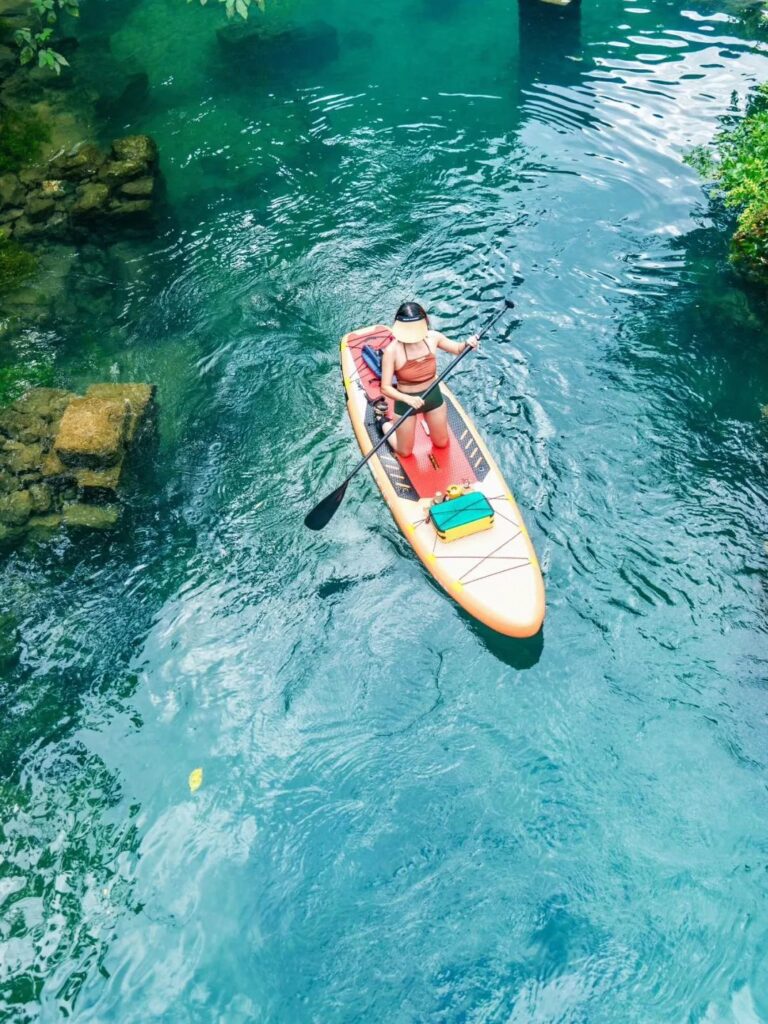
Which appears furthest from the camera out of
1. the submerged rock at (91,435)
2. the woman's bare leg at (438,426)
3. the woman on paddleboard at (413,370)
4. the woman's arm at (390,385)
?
the submerged rock at (91,435)

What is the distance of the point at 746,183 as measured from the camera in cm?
932

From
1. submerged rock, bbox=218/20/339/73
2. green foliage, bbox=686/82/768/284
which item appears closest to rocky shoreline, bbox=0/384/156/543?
green foliage, bbox=686/82/768/284

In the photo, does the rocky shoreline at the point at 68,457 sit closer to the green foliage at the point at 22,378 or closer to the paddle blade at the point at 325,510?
the green foliage at the point at 22,378

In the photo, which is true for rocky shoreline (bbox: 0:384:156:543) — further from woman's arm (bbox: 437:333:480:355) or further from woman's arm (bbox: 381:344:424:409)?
woman's arm (bbox: 437:333:480:355)

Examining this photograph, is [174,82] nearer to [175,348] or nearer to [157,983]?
[175,348]

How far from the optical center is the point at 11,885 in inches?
234

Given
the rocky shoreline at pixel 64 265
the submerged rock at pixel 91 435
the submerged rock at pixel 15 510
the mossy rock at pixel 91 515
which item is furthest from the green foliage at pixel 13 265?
the mossy rock at pixel 91 515

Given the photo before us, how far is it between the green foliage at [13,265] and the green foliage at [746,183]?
8.78 metres

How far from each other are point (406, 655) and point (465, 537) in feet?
3.72

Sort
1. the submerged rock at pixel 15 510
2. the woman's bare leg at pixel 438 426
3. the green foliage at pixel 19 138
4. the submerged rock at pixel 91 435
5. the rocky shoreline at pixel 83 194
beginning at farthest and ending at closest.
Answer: the green foliage at pixel 19 138 → the rocky shoreline at pixel 83 194 → the submerged rock at pixel 91 435 → the submerged rock at pixel 15 510 → the woman's bare leg at pixel 438 426

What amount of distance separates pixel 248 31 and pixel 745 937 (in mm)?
15323

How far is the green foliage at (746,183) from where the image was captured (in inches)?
364

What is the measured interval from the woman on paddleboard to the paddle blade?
718mm

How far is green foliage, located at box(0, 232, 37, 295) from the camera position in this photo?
412 inches
